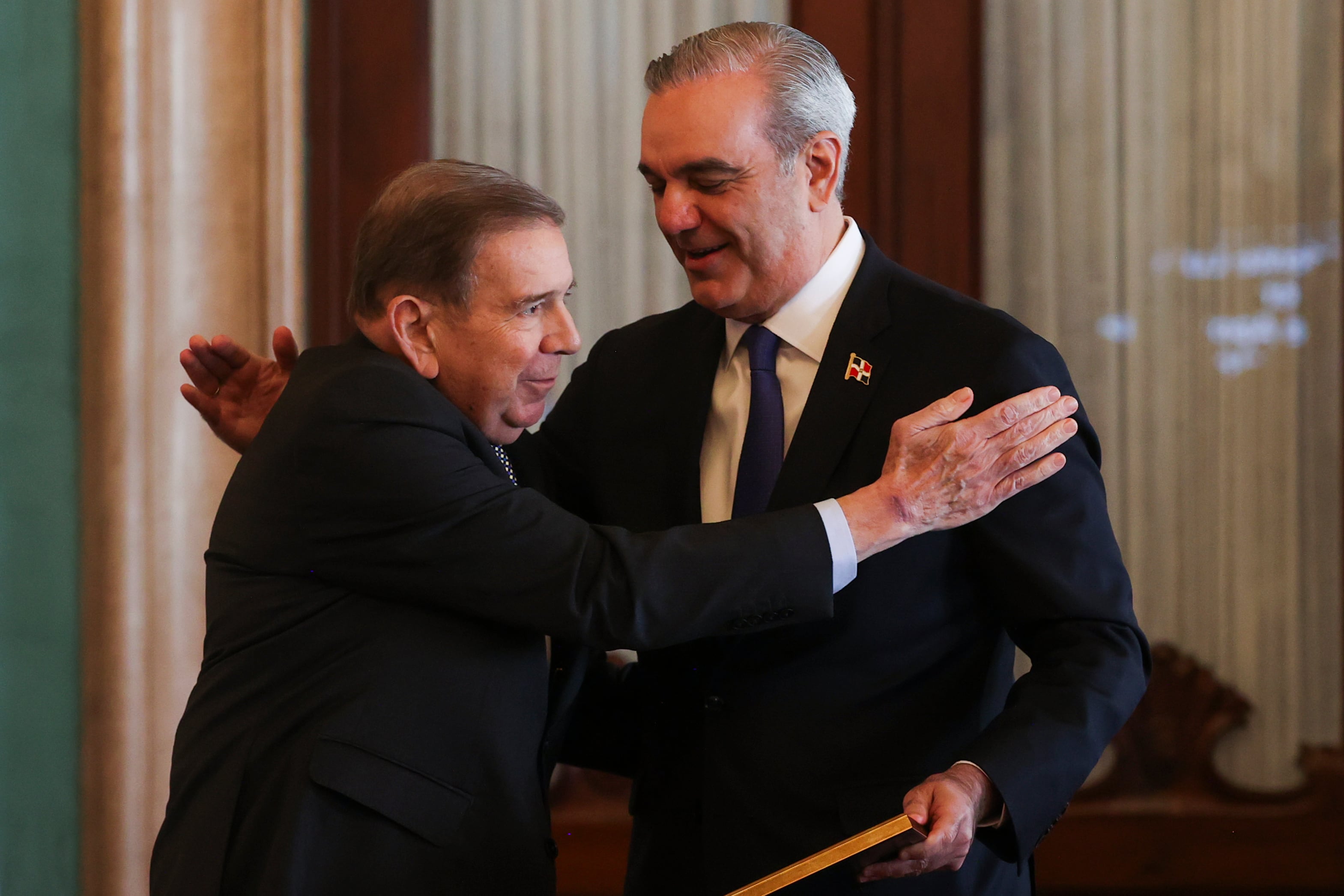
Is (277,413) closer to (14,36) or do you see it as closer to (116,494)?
(116,494)

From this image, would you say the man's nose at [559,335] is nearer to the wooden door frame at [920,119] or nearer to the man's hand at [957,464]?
the man's hand at [957,464]

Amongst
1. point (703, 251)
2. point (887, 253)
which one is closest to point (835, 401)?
point (703, 251)

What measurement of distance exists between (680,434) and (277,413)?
545 mm

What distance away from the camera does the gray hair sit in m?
1.64

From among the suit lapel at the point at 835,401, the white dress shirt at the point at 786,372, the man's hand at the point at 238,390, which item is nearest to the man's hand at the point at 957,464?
the suit lapel at the point at 835,401

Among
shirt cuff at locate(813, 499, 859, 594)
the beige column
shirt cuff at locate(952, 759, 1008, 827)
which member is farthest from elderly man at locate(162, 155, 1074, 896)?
the beige column

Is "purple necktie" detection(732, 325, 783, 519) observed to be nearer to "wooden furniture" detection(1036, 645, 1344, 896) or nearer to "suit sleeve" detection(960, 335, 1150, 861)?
"suit sleeve" detection(960, 335, 1150, 861)

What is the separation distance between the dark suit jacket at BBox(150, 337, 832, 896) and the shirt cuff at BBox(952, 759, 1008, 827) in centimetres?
23

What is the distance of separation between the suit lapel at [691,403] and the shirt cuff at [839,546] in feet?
0.88

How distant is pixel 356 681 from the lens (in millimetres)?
1400

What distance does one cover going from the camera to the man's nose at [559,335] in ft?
5.23

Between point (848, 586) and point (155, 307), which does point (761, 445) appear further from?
point (155, 307)

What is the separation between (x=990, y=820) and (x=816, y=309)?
705 mm

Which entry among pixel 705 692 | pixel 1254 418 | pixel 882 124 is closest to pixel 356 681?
pixel 705 692
